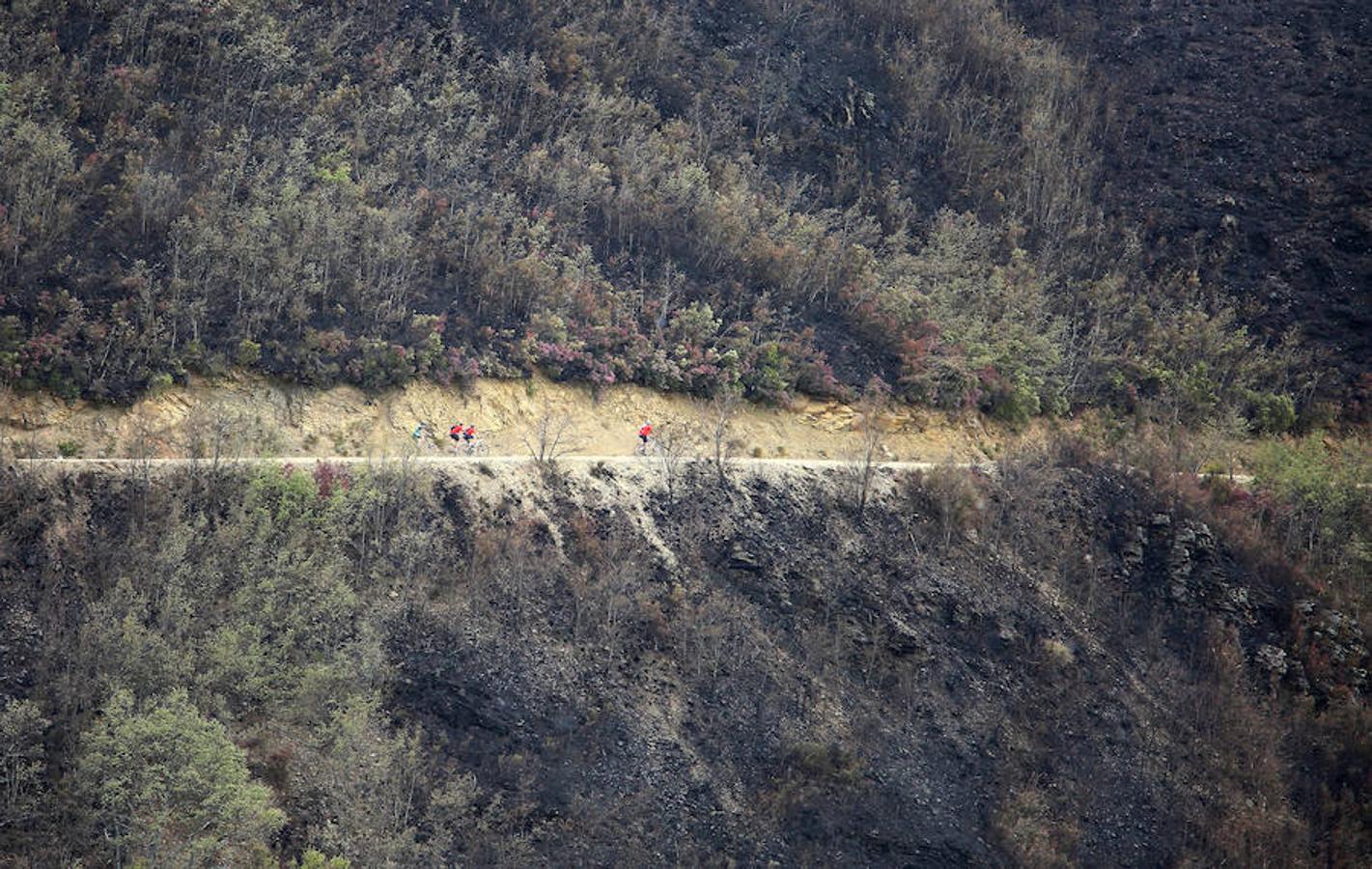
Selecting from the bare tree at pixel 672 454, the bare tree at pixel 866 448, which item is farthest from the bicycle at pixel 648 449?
the bare tree at pixel 866 448

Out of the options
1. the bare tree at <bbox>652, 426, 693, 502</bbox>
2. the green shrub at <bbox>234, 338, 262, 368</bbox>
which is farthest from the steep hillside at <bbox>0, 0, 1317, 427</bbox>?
the bare tree at <bbox>652, 426, 693, 502</bbox>

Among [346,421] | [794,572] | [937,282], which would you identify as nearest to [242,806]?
[346,421]

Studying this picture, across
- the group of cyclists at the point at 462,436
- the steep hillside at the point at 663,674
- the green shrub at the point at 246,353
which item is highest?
the green shrub at the point at 246,353

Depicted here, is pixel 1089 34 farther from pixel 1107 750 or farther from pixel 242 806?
pixel 242 806

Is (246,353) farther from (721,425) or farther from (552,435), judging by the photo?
(721,425)

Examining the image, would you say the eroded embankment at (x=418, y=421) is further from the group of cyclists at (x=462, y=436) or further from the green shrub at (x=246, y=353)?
the green shrub at (x=246, y=353)

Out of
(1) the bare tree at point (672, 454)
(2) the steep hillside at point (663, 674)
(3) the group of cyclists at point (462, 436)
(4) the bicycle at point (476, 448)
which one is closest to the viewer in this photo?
(2) the steep hillside at point (663, 674)
